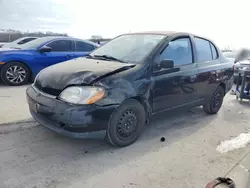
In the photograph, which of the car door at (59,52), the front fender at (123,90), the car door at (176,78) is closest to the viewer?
the front fender at (123,90)

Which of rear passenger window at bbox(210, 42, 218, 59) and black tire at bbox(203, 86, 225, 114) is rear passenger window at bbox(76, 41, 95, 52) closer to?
rear passenger window at bbox(210, 42, 218, 59)

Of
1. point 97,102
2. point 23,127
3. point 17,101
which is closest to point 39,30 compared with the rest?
point 17,101

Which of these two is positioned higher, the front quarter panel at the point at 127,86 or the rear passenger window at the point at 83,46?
the rear passenger window at the point at 83,46

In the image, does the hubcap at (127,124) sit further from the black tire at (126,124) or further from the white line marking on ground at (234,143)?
the white line marking on ground at (234,143)

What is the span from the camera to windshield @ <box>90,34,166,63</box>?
378cm

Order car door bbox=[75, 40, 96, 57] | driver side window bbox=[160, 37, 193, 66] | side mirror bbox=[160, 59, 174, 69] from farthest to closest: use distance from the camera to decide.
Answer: car door bbox=[75, 40, 96, 57], driver side window bbox=[160, 37, 193, 66], side mirror bbox=[160, 59, 174, 69]

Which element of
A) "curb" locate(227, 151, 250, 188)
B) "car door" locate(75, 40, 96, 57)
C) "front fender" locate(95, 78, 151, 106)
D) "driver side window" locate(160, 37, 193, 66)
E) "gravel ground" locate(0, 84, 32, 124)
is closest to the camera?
"curb" locate(227, 151, 250, 188)

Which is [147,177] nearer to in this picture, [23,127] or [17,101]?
[23,127]

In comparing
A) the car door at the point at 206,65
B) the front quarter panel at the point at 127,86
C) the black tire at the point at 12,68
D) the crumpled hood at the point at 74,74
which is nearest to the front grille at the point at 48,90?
the crumpled hood at the point at 74,74

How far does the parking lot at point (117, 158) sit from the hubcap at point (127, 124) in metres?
0.22

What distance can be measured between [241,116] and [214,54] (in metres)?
1.52

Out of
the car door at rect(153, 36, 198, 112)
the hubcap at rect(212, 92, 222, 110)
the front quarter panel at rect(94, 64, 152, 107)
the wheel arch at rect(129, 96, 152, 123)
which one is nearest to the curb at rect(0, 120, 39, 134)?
the front quarter panel at rect(94, 64, 152, 107)

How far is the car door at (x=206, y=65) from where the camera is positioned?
450 cm

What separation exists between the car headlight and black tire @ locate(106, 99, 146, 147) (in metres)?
0.37
